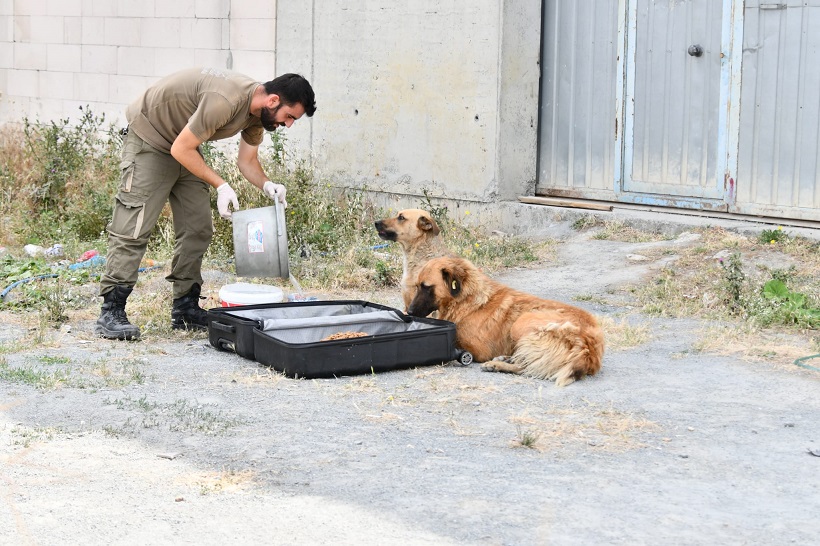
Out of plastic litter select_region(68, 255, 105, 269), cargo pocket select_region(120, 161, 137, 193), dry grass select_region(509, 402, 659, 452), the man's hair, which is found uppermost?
the man's hair

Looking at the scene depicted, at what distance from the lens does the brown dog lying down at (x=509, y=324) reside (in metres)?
5.76

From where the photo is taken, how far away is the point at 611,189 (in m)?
10.2

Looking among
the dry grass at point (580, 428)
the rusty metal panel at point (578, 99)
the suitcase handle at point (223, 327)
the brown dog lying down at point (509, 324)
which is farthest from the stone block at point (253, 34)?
the dry grass at point (580, 428)

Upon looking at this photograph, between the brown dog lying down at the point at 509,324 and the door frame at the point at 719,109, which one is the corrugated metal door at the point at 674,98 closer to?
the door frame at the point at 719,109

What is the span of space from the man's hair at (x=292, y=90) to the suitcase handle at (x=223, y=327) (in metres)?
1.37

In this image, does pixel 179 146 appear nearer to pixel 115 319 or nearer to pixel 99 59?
pixel 115 319

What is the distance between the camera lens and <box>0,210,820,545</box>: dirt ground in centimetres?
384

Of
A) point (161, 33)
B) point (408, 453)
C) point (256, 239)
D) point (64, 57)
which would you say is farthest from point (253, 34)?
point (408, 453)

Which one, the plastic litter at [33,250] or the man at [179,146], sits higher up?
the man at [179,146]

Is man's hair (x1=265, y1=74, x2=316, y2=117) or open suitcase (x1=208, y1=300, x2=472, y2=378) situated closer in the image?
open suitcase (x1=208, y1=300, x2=472, y2=378)

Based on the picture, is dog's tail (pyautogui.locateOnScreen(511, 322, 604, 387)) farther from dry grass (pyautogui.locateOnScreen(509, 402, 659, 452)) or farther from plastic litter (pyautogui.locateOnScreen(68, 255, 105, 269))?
plastic litter (pyautogui.locateOnScreen(68, 255, 105, 269))

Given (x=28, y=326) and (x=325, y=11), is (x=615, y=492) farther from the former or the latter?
(x=325, y=11)

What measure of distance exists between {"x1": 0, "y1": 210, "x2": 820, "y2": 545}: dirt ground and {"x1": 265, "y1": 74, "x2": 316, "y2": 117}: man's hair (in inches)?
63.1

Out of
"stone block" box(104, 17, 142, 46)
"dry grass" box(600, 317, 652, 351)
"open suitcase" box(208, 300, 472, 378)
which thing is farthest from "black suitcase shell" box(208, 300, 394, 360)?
"stone block" box(104, 17, 142, 46)
